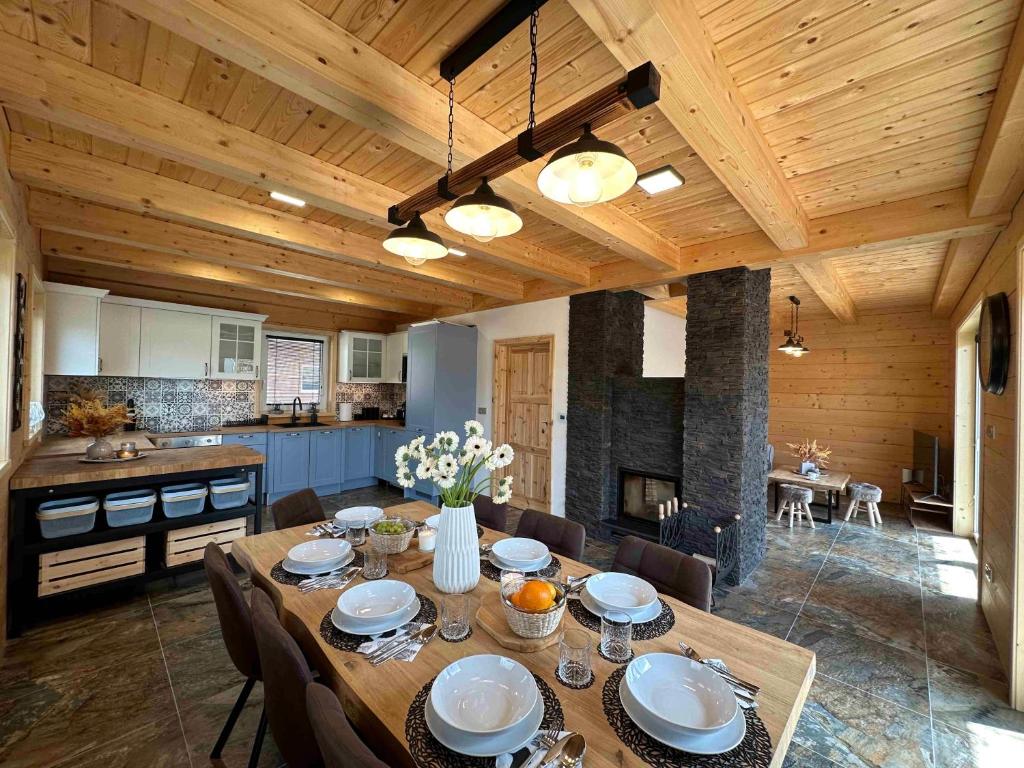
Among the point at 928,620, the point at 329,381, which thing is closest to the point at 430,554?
the point at 928,620

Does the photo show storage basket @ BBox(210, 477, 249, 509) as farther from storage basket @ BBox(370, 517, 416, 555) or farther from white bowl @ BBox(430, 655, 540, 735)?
white bowl @ BBox(430, 655, 540, 735)

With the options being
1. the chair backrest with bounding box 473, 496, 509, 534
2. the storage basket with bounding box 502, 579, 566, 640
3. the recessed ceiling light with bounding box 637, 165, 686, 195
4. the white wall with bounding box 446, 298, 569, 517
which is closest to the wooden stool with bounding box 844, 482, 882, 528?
the white wall with bounding box 446, 298, 569, 517

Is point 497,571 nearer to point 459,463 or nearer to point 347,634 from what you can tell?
point 459,463

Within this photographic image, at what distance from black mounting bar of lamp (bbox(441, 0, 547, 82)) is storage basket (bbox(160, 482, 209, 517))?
10.3ft

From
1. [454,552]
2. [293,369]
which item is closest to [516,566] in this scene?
[454,552]

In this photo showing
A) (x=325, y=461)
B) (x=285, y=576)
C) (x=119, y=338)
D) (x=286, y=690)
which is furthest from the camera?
(x=325, y=461)

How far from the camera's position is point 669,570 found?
174 cm

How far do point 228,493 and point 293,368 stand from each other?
312cm

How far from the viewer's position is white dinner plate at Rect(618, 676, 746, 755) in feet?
2.85

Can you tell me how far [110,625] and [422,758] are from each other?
9.38ft

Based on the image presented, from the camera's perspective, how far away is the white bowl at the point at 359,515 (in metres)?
2.19

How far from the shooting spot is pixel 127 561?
2.71 metres

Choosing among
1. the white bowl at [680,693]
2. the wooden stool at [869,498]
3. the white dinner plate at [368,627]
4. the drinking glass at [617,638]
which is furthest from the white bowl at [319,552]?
the wooden stool at [869,498]

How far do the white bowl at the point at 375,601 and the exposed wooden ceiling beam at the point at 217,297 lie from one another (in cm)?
458
